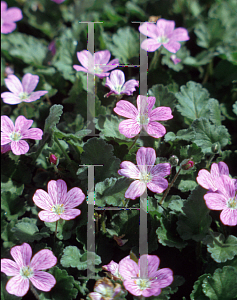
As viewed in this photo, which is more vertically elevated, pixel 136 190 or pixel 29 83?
pixel 29 83

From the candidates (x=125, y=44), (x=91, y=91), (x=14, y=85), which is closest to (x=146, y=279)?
(x=91, y=91)

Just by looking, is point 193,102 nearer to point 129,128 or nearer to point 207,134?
point 207,134

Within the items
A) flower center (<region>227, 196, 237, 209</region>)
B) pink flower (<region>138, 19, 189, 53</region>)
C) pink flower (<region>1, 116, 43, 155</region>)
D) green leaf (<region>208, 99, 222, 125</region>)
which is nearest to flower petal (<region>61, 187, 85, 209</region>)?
pink flower (<region>1, 116, 43, 155</region>)

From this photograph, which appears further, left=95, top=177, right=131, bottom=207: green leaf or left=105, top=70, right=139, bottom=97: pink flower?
left=105, top=70, right=139, bottom=97: pink flower

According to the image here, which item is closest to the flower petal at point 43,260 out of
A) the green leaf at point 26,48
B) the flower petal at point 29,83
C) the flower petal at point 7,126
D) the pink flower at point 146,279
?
the pink flower at point 146,279

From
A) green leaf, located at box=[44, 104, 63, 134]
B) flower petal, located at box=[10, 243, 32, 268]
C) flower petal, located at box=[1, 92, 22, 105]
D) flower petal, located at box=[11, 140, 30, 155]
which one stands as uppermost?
flower petal, located at box=[1, 92, 22, 105]

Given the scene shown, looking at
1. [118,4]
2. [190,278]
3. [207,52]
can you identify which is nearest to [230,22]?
[207,52]

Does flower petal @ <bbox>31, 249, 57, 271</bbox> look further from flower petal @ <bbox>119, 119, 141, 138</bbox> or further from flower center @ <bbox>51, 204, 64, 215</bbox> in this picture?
flower petal @ <bbox>119, 119, 141, 138</bbox>
